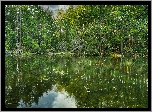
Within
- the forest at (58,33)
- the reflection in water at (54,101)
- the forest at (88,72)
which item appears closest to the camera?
the reflection in water at (54,101)

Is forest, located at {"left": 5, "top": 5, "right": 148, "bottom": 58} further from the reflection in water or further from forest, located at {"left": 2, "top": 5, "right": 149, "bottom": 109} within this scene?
the reflection in water

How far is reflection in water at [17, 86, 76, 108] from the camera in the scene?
221 inches

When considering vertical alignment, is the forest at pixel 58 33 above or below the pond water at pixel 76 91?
above

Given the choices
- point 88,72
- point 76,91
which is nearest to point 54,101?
point 76,91

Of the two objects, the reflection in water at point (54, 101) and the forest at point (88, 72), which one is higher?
the forest at point (88, 72)

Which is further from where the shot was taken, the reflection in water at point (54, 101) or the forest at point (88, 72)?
the forest at point (88, 72)

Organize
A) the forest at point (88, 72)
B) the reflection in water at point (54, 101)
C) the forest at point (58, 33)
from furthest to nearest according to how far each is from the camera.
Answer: the forest at point (58, 33)
the forest at point (88, 72)
the reflection in water at point (54, 101)

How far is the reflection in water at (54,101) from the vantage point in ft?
18.4

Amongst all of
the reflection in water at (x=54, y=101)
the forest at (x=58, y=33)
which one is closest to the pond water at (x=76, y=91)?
the reflection in water at (x=54, y=101)

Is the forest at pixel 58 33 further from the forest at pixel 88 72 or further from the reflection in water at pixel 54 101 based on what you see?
the reflection in water at pixel 54 101

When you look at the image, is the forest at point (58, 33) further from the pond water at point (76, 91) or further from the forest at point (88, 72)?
the pond water at point (76, 91)

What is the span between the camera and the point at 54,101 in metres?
6.00

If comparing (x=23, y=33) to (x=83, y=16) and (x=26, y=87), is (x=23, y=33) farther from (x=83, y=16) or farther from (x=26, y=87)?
(x=26, y=87)

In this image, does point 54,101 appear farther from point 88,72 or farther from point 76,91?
point 88,72
